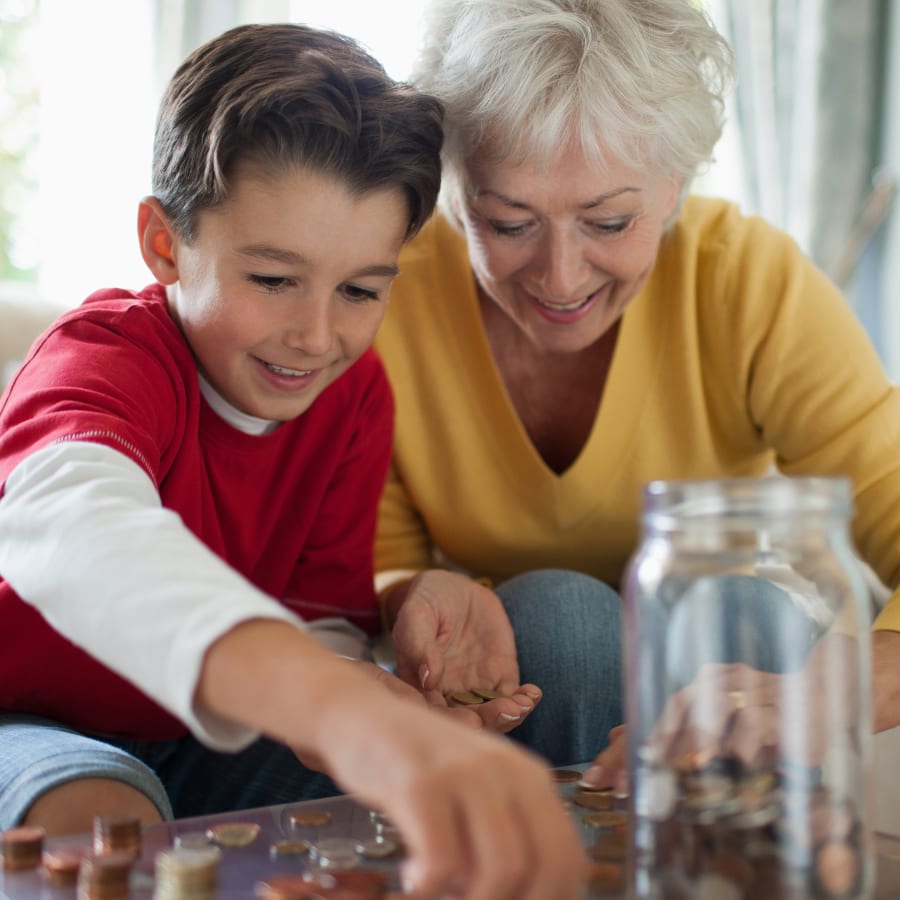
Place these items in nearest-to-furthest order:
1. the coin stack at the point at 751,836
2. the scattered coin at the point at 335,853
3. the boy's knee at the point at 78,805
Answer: the coin stack at the point at 751,836 → the scattered coin at the point at 335,853 → the boy's knee at the point at 78,805

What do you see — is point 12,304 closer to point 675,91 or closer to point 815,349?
point 675,91

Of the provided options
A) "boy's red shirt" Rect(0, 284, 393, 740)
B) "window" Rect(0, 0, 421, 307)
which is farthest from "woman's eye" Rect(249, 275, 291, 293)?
"window" Rect(0, 0, 421, 307)

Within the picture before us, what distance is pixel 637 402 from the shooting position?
5.17ft

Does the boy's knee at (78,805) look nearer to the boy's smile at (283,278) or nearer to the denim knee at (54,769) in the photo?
the denim knee at (54,769)

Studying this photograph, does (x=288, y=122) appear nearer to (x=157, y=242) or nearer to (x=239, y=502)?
(x=157, y=242)

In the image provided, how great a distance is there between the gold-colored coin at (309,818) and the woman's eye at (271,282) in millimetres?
495

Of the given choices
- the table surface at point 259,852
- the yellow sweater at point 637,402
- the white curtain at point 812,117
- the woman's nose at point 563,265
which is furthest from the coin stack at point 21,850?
the white curtain at point 812,117

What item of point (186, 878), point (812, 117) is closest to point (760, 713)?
point (186, 878)

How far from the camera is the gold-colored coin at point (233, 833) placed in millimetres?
793

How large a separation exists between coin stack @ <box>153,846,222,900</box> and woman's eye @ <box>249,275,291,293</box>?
58 centimetres

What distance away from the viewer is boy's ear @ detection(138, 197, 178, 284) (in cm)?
122

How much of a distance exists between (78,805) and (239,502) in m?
0.47

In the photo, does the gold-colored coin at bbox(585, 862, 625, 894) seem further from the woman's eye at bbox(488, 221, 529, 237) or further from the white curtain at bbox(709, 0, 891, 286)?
the white curtain at bbox(709, 0, 891, 286)

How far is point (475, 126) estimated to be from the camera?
4.34ft
